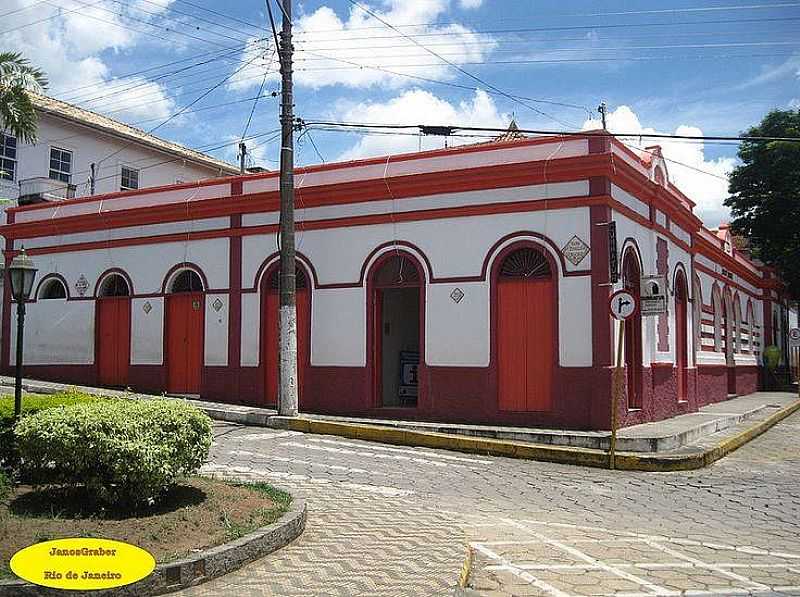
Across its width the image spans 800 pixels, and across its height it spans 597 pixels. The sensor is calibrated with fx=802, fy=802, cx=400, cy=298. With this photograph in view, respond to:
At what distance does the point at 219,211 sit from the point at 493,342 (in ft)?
22.2

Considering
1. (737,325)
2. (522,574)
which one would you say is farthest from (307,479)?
(737,325)

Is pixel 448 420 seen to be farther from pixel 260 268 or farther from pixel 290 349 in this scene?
pixel 260 268

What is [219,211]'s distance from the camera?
55.5ft

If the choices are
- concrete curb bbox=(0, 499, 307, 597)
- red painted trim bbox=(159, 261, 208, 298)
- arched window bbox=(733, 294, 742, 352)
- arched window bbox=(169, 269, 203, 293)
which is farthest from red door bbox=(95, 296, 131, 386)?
arched window bbox=(733, 294, 742, 352)

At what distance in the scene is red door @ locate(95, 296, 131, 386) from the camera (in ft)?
59.8

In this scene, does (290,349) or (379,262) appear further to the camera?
(379,262)


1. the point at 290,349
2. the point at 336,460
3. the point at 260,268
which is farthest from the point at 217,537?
the point at 260,268

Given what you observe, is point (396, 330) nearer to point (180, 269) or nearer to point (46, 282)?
point (180, 269)

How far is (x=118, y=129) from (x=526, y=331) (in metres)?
19.3

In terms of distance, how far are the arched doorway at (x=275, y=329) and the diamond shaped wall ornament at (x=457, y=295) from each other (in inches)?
123

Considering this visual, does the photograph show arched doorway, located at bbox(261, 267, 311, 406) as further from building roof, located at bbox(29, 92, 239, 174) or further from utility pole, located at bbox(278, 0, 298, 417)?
building roof, located at bbox(29, 92, 239, 174)

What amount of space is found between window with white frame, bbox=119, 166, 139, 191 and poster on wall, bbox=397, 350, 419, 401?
50.1ft

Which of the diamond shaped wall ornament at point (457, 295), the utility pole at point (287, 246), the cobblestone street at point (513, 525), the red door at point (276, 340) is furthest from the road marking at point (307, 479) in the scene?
the red door at point (276, 340)

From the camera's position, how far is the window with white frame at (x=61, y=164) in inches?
993
